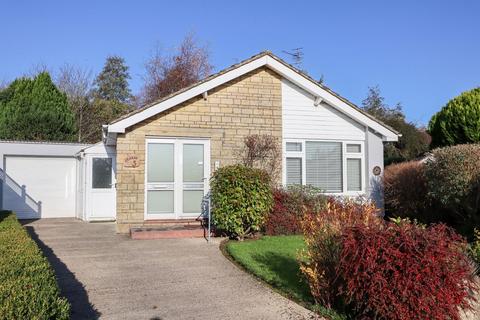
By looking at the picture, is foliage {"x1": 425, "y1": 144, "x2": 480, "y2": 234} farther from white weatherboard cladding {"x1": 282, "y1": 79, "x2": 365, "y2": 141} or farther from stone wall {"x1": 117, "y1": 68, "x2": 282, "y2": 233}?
stone wall {"x1": 117, "y1": 68, "x2": 282, "y2": 233}

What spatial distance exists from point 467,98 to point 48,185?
16.0 m

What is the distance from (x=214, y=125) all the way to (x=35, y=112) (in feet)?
47.4

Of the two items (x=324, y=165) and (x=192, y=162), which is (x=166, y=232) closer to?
(x=192, y=162)

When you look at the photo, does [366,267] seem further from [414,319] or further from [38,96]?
[38,96]

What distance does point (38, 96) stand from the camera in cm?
2431

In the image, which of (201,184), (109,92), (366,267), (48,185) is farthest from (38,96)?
(366,267)

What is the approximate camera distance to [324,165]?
45.6 ft

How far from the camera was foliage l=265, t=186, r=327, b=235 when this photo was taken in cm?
1134

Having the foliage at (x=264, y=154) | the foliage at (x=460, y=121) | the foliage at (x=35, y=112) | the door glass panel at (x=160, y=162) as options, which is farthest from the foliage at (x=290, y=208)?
the foliage at (x=35, y=112)

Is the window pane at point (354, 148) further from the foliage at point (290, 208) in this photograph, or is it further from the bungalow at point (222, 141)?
the foliage at point (290, 208)

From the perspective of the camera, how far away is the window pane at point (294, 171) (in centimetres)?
1359

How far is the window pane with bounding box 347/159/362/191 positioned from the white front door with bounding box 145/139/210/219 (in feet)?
15.2

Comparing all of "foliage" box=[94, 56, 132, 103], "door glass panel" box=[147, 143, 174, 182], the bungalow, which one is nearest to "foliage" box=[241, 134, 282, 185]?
the bungalow

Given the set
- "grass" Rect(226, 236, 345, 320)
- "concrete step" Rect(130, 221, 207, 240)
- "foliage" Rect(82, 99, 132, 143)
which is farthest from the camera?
"foliage" Rect(82, 99, 132, 143)
